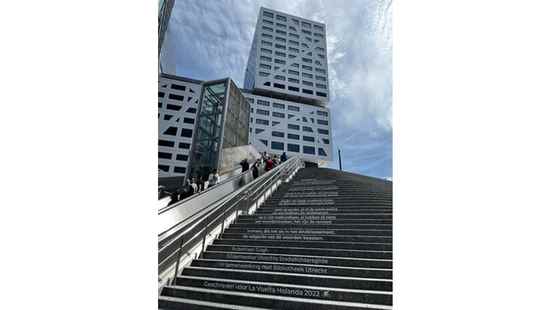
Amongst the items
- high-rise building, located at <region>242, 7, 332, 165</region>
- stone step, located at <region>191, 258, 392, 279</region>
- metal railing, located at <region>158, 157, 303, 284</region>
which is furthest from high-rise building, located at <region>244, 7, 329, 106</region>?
stone step, located at <region>191, 258, 392, 279</region>

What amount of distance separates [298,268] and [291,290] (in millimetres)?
463

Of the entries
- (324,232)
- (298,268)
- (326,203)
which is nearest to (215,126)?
(326,203)

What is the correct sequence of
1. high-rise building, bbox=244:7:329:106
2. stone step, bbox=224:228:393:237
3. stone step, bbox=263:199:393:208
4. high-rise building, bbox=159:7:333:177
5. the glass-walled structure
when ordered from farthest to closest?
high-rise building, bbox=244:7:329:106 → high-rise building, bbox=159:7:333:177 → the glass-walled structure → stone step, bbox=263:199:393:208 → stone step, bbox=224:228:393:237

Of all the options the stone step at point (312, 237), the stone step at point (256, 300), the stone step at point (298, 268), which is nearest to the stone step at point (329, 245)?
the stone step at point (312, 237)

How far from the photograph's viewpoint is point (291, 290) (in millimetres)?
2570

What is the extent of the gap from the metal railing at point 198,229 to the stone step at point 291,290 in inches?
10.4

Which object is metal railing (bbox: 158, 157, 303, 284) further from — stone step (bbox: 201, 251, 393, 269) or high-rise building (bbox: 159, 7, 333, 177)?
high-rise building (bbox: 159, 7, 333, 177)

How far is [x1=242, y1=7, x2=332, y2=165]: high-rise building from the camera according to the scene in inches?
1780
